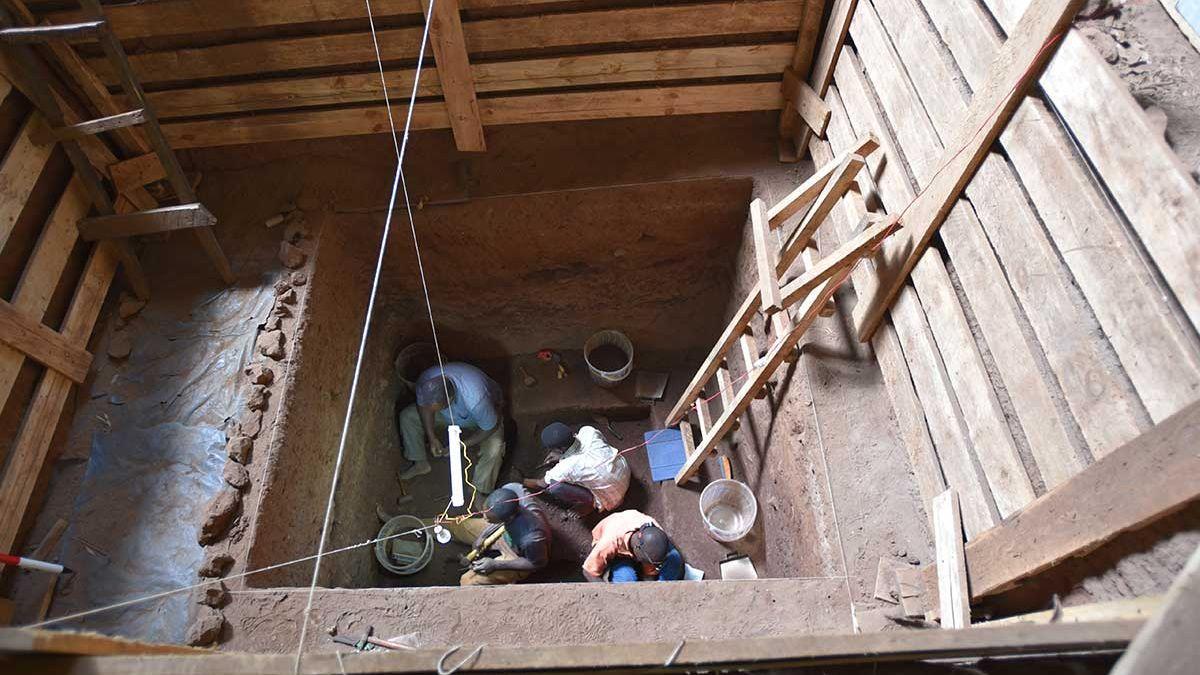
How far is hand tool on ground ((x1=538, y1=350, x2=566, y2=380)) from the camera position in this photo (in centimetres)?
479

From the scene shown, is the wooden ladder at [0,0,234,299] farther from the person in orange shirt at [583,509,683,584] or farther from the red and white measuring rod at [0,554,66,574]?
the person in orange shirt at [583,509,683,584]

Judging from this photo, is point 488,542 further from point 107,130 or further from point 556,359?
point 107,130

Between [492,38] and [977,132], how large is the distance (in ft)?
7.87

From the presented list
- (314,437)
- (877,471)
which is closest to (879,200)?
(877,471)

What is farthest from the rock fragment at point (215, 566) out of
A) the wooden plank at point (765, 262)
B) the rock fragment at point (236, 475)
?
the wooden plank at point (765, 262)

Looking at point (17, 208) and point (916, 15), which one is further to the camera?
point (17, 208)

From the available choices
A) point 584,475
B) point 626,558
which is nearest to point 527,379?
point 584,475

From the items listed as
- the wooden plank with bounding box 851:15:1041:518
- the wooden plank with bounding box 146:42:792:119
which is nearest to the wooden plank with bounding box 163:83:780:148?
the wooden plank with bounding box 146:42:792:119

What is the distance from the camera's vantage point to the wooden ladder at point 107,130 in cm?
283

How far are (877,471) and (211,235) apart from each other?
11.2 feet

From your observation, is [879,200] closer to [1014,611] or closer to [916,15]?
[916,15]

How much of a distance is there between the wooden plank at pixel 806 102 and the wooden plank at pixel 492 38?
0.30m

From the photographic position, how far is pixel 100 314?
11.4 ft

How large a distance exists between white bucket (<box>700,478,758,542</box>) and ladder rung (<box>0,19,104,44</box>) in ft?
11.7
